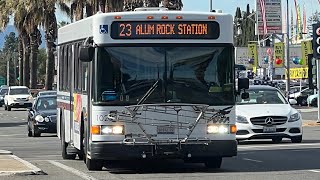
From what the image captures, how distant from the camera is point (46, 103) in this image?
102ft

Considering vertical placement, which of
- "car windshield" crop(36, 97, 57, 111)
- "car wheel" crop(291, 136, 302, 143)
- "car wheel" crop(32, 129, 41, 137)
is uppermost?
"car windshield" crop(36, 97, 57, 111)

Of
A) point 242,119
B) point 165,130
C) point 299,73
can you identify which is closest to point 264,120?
point 242,119

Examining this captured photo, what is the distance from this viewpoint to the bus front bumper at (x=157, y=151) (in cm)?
1516

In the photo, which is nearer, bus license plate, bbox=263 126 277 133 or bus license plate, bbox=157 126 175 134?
bus license plate, bbox=157 126 175 134

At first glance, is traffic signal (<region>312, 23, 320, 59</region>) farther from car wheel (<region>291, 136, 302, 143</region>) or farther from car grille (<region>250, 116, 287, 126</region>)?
car grille (<region>250, 116, 287, 126</region>)

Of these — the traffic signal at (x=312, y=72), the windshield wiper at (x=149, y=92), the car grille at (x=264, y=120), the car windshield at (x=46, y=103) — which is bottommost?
the car grille at (x=264, y=120)

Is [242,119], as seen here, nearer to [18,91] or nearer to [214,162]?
[214,162]

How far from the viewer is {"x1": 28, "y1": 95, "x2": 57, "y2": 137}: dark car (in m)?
29.9

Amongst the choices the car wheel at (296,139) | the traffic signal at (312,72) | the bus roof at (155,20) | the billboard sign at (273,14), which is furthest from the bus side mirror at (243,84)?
the billboard sign at (273,14)

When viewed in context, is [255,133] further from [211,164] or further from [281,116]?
[211,164]

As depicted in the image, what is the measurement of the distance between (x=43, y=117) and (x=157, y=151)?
15258 millimetres

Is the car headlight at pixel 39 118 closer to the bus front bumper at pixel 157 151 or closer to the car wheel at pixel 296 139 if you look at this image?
the car wheel at pixel 296 139

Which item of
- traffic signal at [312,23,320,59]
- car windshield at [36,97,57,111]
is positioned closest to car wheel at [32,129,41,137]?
car windshield at [36,97,57,111]

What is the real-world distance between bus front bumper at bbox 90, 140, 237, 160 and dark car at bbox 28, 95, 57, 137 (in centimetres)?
1472
